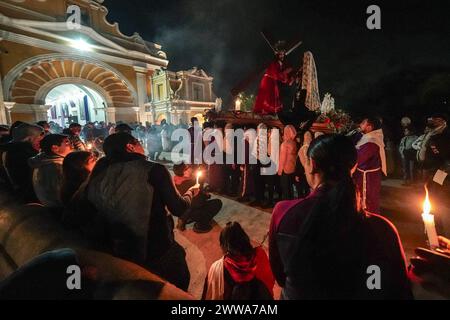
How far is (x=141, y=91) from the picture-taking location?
23656 millimetres

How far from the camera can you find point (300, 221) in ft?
3.93

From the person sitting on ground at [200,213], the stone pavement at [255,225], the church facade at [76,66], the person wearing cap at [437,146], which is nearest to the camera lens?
the stone pavement at [255,225]

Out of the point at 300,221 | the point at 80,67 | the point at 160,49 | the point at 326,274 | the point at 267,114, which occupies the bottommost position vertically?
the point at 326,274

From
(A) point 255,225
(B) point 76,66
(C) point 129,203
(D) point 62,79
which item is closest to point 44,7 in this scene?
(B) point 76,66

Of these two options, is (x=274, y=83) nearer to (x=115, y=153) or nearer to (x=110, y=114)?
(x=115, y=153)

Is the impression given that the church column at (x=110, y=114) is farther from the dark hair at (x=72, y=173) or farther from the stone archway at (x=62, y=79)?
the dark hair at (x=72, y=173)

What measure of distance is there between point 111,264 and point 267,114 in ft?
15.2

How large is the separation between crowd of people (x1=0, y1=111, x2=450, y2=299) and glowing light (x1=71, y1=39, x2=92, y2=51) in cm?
2031

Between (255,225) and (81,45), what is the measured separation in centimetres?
2272

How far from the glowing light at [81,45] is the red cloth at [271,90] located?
2083 centimetres

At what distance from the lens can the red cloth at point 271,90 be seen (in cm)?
493

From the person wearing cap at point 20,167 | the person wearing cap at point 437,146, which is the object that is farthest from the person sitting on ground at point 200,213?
the person wearing cap at point 437,146
